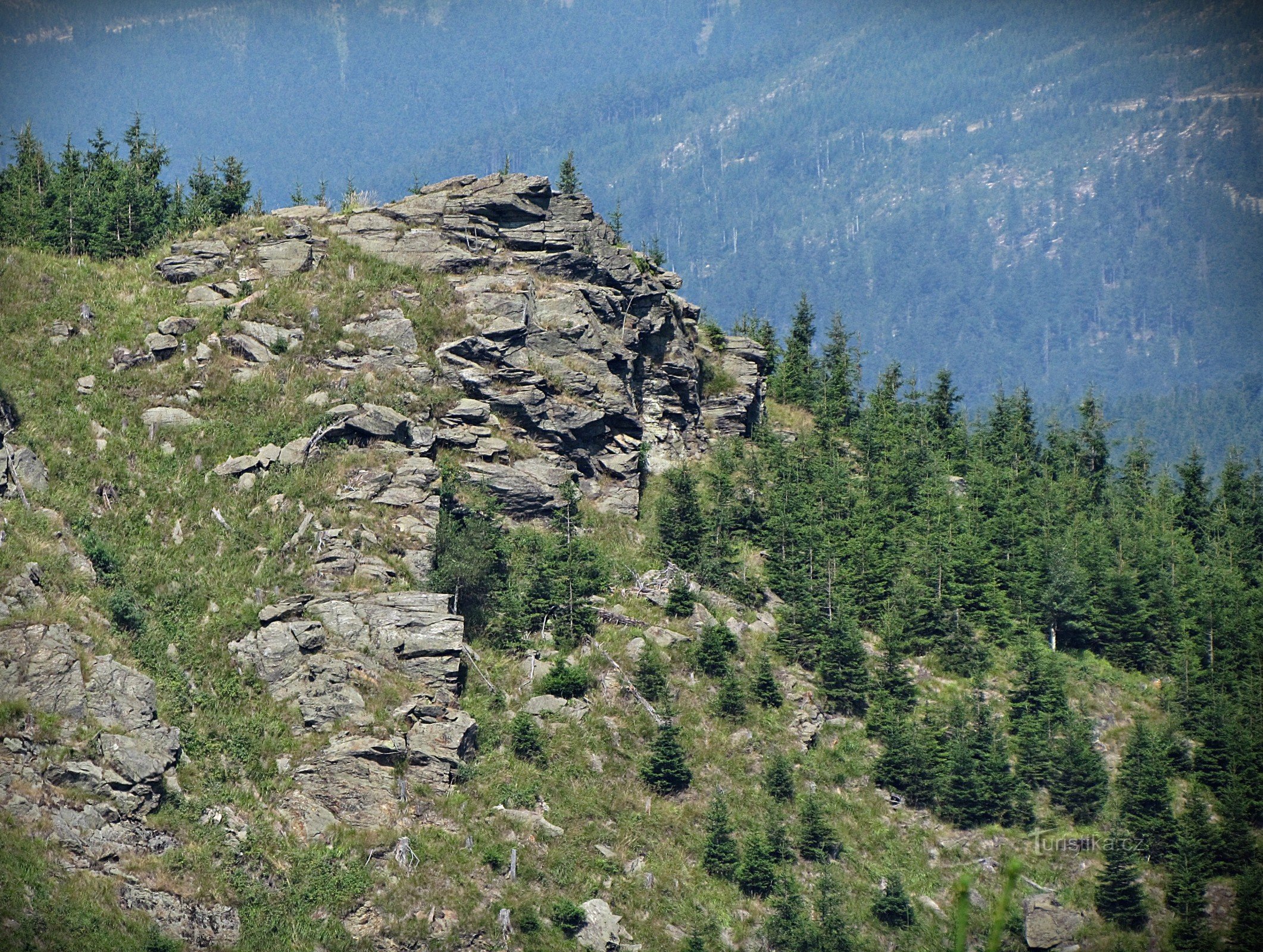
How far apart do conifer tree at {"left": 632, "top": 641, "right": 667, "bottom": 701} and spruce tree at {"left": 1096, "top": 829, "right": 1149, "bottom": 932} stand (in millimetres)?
20720

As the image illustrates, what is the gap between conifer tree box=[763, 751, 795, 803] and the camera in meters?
58.4

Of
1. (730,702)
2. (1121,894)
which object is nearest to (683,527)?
(730,702)

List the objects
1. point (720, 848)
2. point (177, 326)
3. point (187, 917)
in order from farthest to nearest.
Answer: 1. point (177, 326)
2. point (720, 848)
3. point (187, 917)

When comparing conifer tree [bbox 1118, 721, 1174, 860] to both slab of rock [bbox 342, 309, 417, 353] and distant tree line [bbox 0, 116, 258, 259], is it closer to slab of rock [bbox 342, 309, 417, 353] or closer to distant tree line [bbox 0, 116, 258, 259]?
slab of rock [bbox 342, 309, 417, 353]

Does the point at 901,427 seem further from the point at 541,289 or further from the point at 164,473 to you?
the point at 164,473

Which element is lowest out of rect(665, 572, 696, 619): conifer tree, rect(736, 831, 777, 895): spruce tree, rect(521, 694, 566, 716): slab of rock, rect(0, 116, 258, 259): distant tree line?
rect(736, 831, 777, 895): spruce tree

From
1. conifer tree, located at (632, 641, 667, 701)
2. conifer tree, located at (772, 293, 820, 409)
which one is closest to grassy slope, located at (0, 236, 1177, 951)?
conifer tree, located at (632, 641, 667, 701)

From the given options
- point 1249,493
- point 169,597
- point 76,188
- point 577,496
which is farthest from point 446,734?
point 1249,493

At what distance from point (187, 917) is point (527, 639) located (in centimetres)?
2014

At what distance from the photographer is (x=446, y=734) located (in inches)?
2077

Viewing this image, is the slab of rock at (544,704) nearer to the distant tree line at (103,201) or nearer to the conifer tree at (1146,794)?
the conifer tree at (1146,794)

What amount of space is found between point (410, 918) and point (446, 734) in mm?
7761

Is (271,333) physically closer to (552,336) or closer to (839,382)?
(552,336)

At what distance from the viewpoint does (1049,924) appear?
56.8 m
